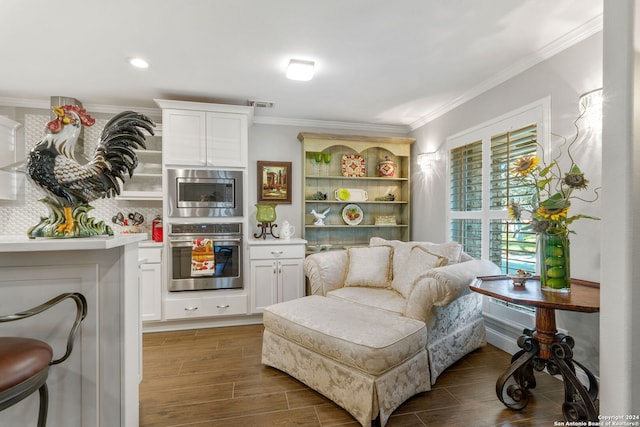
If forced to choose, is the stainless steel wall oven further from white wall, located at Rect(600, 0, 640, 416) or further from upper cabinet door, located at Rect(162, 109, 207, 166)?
white wall, located at Rect(600, 0, 640, 416)

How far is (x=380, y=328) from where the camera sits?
1888 mm

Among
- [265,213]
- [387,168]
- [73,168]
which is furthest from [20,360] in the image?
[387,168]

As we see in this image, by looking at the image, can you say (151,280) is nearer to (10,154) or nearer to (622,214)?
(10,154)

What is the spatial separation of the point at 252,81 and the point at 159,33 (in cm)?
90

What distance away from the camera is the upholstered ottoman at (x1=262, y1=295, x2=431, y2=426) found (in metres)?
1.70

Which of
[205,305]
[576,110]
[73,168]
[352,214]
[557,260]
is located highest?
[576,110]

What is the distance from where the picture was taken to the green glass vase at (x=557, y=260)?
1797mm

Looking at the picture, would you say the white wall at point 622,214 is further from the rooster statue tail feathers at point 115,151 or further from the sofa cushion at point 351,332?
the rooster statue tail feathers at point 115,151

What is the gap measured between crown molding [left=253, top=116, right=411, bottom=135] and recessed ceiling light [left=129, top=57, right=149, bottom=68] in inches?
56.6

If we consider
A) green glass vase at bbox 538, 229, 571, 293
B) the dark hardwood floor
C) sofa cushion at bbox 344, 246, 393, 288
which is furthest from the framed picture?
green glass vase at bbox 538, 229, 571, 293

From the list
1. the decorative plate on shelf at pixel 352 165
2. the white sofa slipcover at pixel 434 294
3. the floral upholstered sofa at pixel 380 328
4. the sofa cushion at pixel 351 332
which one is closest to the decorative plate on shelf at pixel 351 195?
the decorative plate on shelf at pixel 352 165

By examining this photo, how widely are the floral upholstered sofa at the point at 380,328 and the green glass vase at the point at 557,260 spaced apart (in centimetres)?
49

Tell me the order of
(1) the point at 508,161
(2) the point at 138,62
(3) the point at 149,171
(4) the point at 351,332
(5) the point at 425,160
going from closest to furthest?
1. (4) the point at 351,332
2. (2) the point at 138,62
3. (1) the point at 508,161
4. (3) the point at 149,171
5. (5) the point at 425,160

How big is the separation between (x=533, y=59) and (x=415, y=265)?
6.17 ft
